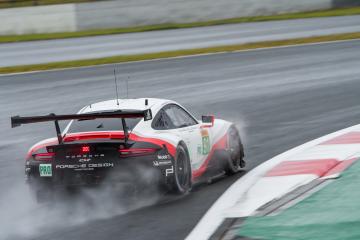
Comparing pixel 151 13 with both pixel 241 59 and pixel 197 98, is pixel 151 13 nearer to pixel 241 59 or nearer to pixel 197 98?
pixel 241 59

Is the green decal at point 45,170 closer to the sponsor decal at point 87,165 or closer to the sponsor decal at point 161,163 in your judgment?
the sponsor decal at point 87,165

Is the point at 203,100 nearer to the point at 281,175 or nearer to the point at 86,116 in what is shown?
the point at 281,175

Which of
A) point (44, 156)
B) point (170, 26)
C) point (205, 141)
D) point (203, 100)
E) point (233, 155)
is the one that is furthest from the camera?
point (170, 26)

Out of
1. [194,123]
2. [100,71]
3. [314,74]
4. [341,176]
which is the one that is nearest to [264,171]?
[194,123]

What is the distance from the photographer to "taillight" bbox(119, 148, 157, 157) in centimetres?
820

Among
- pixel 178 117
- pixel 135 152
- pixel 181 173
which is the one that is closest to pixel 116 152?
pixel 135 152

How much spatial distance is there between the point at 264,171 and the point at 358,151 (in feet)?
3.69

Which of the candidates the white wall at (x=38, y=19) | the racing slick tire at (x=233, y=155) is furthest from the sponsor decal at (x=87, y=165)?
the white wall at (x=38, y=19)

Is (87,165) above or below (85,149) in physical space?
below

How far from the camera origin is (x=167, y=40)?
29.5 meters

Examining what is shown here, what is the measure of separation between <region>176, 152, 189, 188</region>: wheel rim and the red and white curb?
0.43m

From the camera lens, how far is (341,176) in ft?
27.2

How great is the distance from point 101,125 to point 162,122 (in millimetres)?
697

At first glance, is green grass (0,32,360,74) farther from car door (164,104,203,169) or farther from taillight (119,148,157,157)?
taillight (119,148,157,157)
